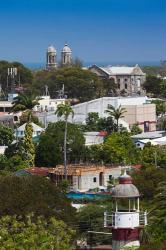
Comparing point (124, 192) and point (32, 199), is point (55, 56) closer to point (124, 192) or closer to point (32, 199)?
point (32, 199)

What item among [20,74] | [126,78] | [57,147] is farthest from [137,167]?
[126,78]

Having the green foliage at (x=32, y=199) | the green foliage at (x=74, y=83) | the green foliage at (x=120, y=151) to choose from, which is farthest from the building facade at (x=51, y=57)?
the green foliage at (x=32, y=199)

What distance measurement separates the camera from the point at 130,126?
81.8 meters

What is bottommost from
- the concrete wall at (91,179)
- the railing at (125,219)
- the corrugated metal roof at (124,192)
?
the concrete wall at (91,179)

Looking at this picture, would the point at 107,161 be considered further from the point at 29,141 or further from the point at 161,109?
the point at 161,109

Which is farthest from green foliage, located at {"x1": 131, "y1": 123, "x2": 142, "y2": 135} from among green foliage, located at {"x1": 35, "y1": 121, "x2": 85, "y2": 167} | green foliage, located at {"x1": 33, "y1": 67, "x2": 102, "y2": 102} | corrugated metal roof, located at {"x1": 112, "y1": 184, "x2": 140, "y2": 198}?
corrugated metal roof, located at {"x1": 112, "y1": 184, "x2": 140, "y2": 198}

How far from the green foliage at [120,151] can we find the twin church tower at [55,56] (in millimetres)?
98196

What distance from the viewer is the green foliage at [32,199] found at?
95.8ft

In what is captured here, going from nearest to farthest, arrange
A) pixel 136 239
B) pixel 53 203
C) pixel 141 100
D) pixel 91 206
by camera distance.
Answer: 1. pixel 136 239
2. pixel 53 203
3. pixel 91 206
4. pixel 141 100

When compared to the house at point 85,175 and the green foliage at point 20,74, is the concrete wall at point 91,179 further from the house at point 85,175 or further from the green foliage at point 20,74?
the green foliage at point 20,74

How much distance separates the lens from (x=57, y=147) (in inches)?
2186

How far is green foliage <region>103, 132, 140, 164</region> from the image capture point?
185ft

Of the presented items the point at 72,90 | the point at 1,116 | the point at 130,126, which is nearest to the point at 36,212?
the point at 130,126

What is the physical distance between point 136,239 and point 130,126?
203ft
